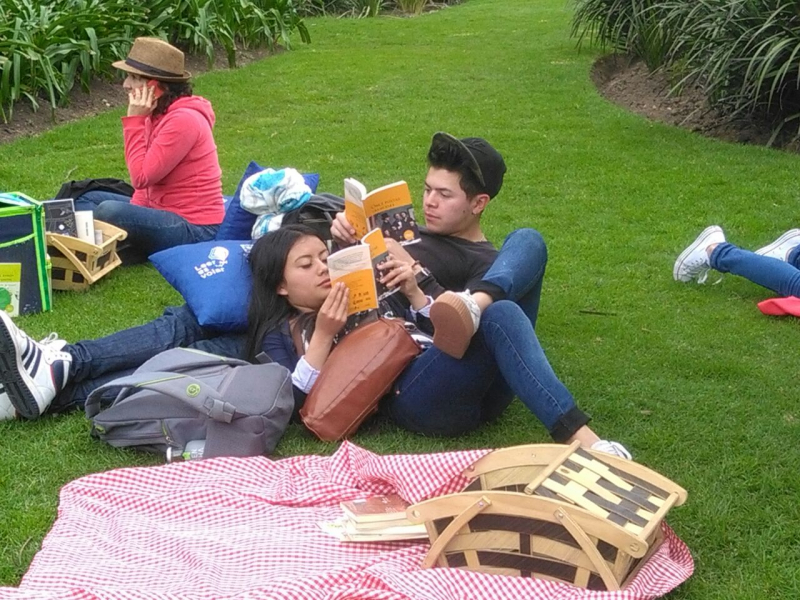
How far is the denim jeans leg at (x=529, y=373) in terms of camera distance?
10.4 feet

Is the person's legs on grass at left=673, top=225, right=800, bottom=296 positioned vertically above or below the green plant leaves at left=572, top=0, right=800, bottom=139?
below

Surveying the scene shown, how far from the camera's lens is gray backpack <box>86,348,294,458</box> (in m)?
3.36

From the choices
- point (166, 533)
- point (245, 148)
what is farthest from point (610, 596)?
point (245, 148)

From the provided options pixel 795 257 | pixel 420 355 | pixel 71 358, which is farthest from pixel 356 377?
pixel 795 257

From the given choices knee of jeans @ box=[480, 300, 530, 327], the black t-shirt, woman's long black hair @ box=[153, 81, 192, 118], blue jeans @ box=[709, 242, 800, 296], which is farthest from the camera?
woman's long black hair @ box=[153, 81, 192, 118]

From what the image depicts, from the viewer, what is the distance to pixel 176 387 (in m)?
3.37

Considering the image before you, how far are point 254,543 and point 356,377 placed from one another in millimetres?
781

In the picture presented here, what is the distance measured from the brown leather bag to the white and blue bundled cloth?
1.05m

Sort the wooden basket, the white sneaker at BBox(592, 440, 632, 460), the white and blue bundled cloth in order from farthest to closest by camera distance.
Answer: the white and blue bundled cloth, the white sneaker at BBox(592, 440, 632, 460), the wooden basket

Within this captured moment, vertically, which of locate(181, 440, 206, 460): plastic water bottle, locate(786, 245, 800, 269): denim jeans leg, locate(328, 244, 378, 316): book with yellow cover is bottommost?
locate(181, 440, 206, 460): plastic water bottle

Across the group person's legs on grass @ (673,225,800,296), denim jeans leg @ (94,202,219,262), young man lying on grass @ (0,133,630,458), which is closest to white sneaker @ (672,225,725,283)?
person's legs on grass @ (673,225,800,296)

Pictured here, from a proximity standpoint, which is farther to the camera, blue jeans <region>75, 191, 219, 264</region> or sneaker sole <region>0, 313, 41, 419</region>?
blue jeans <region>75, 191, 219, 264</region>

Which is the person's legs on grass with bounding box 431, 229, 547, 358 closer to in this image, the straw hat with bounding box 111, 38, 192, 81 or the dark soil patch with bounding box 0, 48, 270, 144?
the straw hat with bounding box 111, 38, 192, 81

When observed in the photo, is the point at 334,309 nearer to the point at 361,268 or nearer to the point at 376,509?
the point at 361,268
